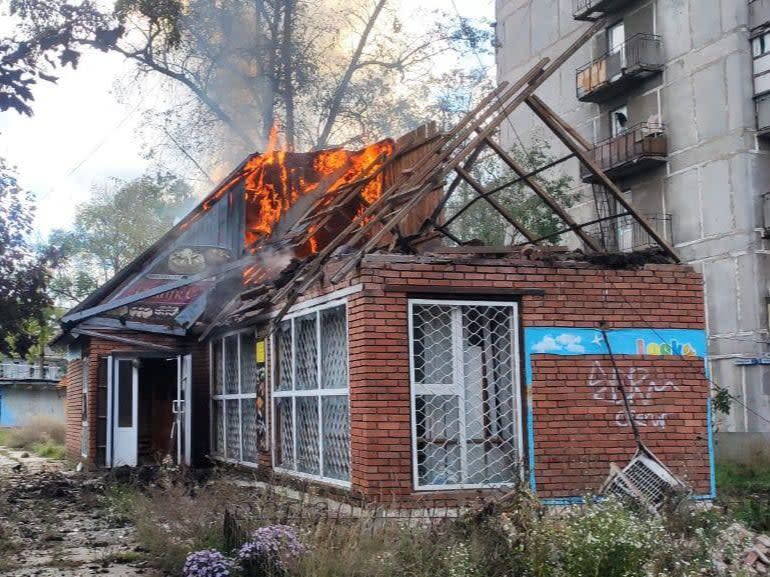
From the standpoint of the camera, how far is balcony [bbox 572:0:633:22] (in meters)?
27.3

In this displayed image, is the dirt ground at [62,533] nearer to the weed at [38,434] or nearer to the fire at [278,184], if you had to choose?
the fire at [278,184]

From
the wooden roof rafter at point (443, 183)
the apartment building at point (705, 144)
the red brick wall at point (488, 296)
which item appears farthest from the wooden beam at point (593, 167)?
the apartment building at point (705, 144)

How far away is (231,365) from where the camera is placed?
45.1 feet

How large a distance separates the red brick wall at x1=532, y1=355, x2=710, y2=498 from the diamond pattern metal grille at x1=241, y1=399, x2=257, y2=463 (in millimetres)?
4899

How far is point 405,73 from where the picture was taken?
26.0 metres

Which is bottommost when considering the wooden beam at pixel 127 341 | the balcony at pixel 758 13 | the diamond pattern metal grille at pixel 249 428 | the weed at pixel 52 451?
the weed at pixel 52 451

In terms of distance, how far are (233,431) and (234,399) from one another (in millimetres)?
525

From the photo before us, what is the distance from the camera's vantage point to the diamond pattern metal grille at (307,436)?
991 cm

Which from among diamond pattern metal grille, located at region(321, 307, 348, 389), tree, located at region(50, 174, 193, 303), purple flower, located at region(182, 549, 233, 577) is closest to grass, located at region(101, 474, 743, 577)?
purple flower, located at region(182, 549, 233, 577)

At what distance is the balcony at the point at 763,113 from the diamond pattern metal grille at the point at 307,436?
1723 centimetres

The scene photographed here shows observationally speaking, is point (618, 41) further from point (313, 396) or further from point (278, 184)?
point (313, 396)

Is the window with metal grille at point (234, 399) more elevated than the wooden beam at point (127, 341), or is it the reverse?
the wooden beam at point (127, 341)

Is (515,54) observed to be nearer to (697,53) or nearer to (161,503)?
(697,53)

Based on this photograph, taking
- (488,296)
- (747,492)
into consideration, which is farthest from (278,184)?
(747,492)
